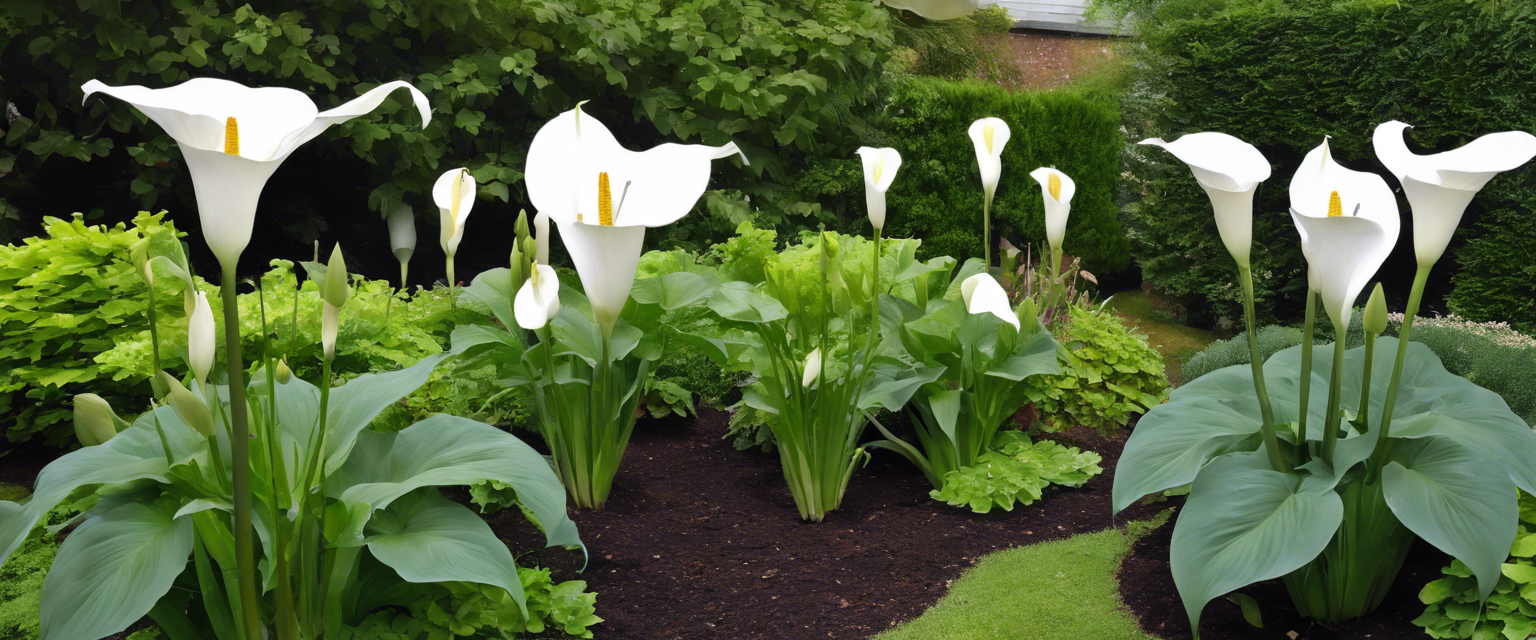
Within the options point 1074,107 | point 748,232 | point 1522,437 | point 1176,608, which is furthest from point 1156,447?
point 1074,107

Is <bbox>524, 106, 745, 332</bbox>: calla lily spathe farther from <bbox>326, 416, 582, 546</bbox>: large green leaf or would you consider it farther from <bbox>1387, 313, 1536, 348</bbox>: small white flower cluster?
<bbox>1387, 313, 1536, 348</bbox>: small white flower cluster

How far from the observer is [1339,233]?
5.74 feet

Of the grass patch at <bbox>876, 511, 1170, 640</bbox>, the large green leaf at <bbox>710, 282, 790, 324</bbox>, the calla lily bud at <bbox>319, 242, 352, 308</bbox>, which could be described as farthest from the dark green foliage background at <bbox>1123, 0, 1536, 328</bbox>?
the calla lily bud at <bbox>319, 242, 352, 308</bbox>

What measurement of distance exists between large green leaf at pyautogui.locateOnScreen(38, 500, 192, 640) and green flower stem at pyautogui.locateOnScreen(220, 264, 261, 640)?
99 millimetres

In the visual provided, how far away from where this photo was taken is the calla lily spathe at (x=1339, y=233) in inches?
68.6

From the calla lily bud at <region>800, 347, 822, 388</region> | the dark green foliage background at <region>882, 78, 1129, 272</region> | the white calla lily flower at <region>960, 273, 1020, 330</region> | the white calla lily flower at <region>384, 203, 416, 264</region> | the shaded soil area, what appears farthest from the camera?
the dark green foliage background at <region>882, 78, 1129, 272</region>

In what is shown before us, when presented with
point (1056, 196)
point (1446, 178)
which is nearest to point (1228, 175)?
point (1446, 178)

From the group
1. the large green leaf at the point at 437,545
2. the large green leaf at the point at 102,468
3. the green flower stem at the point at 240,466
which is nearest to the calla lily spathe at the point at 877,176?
the large green leaf at the point at 437,545

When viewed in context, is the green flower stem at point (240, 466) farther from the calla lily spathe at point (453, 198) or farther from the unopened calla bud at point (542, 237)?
the unopened calla bud at point (542, 237)

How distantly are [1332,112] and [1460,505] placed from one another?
5888 millimetres

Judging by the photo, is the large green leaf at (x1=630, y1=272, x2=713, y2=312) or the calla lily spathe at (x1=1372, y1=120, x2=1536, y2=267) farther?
the large green leaf at (x1=630, y1=272, x2=713, y2=312)

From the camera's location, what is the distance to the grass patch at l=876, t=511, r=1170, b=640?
2303 mm

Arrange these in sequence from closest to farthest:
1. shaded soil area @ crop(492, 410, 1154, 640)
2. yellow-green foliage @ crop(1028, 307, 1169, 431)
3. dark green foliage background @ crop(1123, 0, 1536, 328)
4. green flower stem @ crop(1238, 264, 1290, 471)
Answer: green flower stem @ crop(1238, 264, 1290, 471), shaded soil area @ crop(492, 410, 1154, 640), yellow-green foliage @ crop(1028, 307, 1169, 431), dark green foliage background @ crop(1123, 0, 1536, 328)

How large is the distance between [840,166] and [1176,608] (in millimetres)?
4271
